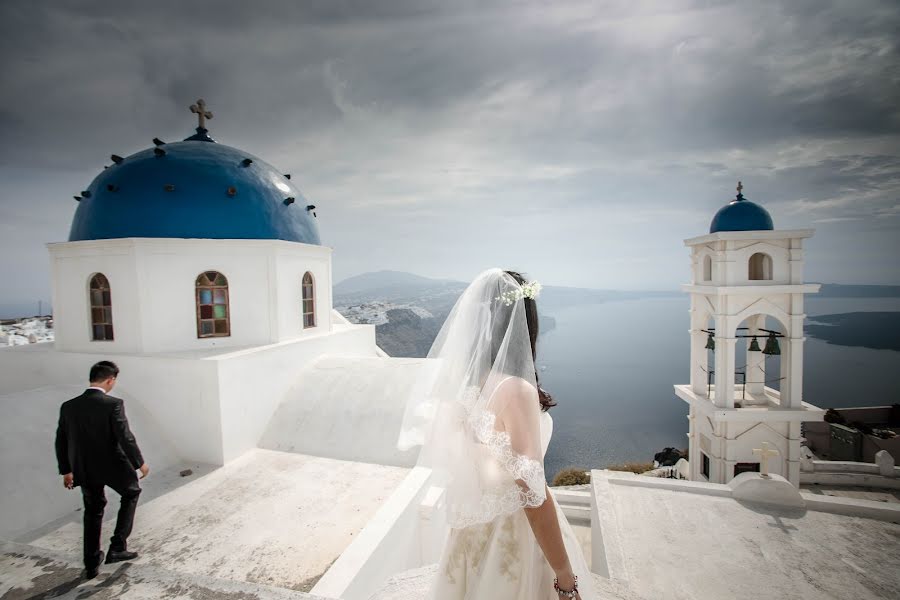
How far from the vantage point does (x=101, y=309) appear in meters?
7.30

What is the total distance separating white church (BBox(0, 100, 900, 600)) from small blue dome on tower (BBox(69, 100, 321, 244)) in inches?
1.7

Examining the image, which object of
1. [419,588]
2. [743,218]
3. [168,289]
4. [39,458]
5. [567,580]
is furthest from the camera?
[743,218]

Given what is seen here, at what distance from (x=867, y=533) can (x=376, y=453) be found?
7.81 m

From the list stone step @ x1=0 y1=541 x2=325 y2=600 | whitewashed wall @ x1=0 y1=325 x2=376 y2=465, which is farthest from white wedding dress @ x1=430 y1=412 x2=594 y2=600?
whitewashed wall @ x1=0 y1=325 x2=376 y2=465

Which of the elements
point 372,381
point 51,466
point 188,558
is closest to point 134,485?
point 188,558

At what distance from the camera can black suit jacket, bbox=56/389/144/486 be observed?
335 cm

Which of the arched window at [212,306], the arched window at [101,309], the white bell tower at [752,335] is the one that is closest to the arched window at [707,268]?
the white bell tower at [752,335]

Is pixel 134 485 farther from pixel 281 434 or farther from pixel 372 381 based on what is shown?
pixel 372 381

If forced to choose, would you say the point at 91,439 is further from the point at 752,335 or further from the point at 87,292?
the point at 752,335

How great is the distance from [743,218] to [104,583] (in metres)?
13.1

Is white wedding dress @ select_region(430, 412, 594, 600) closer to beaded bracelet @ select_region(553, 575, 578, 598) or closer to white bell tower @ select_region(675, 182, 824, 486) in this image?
beaded bracelet @ select_region(553, 575, 578, 598)

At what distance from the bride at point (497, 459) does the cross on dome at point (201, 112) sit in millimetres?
9864

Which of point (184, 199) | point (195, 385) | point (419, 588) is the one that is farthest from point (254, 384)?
point (419, 588)

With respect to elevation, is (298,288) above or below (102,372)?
above
